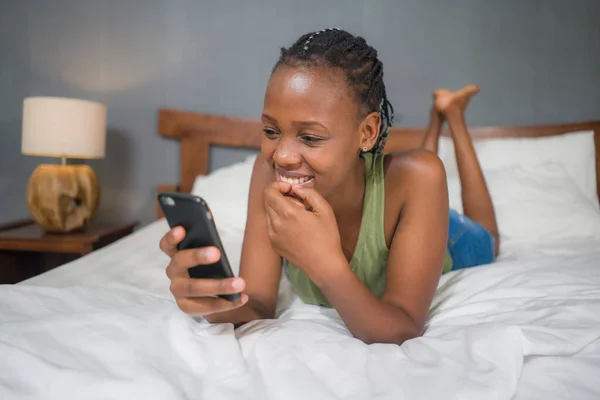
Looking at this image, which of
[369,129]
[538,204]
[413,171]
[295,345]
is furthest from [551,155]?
[295,345]

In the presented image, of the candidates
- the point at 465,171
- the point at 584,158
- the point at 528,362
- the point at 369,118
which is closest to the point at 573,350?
the point at 528,362

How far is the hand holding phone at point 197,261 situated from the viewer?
64cm

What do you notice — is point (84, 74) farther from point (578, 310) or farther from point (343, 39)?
point (578, 310)

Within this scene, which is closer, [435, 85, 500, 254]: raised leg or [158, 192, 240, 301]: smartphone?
[158, 192, 240, 301]: smartphone

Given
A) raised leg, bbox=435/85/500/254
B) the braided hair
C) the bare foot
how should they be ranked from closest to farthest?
the braided hair
raised leg, bbox=435/85/500/254
the bare foot

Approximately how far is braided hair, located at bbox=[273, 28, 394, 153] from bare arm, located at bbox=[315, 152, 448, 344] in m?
0.17

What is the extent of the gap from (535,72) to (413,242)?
1.71 metres

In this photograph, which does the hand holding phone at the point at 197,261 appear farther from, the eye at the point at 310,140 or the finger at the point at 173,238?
the eye at the point at 310,140

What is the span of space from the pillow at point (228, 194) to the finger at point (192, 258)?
0.93m

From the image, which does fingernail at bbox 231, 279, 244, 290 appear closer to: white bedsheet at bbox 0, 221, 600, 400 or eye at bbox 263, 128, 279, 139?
white bedsheet at bbox 0, 221, 600, 400

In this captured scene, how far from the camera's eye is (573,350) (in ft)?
2.12

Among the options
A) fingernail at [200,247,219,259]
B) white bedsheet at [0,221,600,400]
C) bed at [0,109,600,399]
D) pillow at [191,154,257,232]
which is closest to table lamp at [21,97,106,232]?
pillow at [191,154,257,232]

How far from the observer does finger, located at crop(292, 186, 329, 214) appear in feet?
2.30

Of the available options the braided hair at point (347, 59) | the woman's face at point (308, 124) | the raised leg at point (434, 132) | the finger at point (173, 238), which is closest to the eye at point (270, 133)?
the woman's face at point (308, 124)
